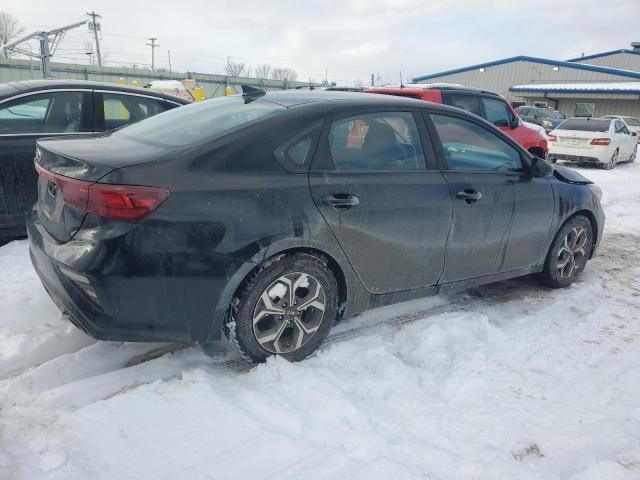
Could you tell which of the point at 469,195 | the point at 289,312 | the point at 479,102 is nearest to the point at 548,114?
the point at 479,102

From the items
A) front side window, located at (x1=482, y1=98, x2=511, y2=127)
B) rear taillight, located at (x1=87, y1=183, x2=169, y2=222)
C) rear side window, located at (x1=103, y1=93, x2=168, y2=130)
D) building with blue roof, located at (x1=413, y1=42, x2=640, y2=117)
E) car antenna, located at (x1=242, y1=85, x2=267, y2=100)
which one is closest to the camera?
rear taillight, located at (x1=87, y1=183, x2=169, y2=222)

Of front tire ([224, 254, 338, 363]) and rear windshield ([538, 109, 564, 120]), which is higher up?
rear windshield ([538, 109, 564, 120])

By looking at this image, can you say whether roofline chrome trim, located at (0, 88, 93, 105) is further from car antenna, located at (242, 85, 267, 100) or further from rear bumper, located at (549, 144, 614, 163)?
rear bumper, located at (549, 144, 614, 163)

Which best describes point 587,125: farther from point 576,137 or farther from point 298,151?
point 298,151

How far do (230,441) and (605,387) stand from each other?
7.03 feet

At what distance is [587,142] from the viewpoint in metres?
13.6

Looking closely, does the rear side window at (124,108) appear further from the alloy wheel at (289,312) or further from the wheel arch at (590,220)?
the wheel arch at (590,220)

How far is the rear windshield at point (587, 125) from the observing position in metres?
13.9

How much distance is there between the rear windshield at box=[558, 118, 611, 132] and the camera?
45.5 ft

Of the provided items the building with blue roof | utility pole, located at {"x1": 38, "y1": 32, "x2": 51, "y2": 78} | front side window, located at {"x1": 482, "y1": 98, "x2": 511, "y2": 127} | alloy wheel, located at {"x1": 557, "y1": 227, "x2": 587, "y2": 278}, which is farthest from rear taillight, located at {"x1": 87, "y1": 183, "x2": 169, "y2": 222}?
the building with blue roof

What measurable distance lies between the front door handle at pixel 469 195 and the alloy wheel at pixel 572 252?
4.36 feet

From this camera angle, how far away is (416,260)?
3389 millimetres

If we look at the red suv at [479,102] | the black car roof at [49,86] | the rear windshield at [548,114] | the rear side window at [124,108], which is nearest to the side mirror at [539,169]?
the rear side window at [124,108]

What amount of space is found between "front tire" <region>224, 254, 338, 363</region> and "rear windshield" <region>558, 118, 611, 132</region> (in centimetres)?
1324
